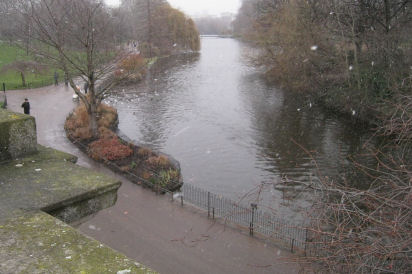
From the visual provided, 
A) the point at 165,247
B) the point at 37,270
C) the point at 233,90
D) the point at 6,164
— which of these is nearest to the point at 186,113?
the point at 233,90

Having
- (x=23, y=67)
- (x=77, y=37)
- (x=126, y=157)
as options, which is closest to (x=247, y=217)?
(x=126, y=157)

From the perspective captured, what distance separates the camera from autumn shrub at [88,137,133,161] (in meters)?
18.5

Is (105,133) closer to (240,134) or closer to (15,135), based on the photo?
(240,134)

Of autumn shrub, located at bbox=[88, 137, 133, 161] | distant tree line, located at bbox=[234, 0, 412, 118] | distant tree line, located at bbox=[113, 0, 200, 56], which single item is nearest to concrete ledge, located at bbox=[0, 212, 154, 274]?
autumn shrub, located at bbox=[88, 137, 133, 161]

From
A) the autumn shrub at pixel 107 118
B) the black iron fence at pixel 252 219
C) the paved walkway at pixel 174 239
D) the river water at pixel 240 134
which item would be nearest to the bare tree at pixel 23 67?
the river water at pixel 240 134

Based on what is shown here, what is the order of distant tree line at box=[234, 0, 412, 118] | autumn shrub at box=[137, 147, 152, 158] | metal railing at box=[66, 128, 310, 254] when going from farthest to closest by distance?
distant tree line at box=[234, 0, 412, 118] < autumn shrub at box=[137, 147, 152, 158] < metal railing at box=[66, 128, 310, 254]

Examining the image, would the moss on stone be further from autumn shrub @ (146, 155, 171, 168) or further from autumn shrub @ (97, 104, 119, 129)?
autumn shrub @ (97, 104, 119, 129)

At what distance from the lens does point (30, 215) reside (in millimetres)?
4312

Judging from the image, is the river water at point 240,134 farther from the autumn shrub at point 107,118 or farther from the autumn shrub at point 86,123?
the autumn shrub at point 86,123

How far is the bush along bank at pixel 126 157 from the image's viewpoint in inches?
632

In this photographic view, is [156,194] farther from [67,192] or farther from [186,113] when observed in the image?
[186,113]

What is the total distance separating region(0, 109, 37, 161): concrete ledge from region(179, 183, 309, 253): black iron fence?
6556 mm

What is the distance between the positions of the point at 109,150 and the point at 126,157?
990 millimetres

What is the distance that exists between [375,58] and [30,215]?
2702cm
